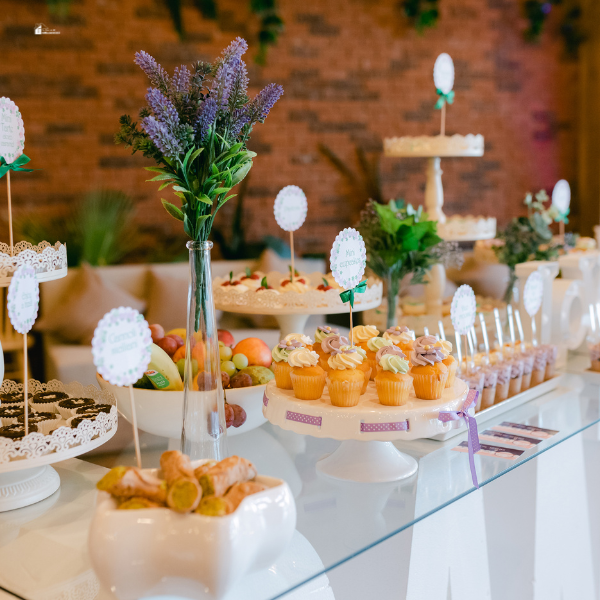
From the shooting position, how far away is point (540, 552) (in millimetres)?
1833

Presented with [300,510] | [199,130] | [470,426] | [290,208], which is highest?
[199,130]

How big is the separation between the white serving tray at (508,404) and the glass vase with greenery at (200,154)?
554 millimetres

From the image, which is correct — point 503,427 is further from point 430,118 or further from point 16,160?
point 430,118

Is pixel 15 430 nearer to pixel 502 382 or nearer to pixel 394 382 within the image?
pixel 394 382

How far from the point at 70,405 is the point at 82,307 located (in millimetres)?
2449

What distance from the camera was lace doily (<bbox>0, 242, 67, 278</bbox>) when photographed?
1.40 metres

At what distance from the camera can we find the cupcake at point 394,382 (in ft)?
4.08

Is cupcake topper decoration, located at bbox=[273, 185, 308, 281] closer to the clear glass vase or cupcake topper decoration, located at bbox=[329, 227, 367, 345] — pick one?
cupcake topper decoration, located at bbox=[329, 227, 367, 345]

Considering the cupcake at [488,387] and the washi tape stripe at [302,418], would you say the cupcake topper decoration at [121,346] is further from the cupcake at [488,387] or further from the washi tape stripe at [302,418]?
the cupcake at [488,387]

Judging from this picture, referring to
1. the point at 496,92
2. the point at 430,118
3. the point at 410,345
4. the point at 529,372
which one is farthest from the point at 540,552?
the point at 496,92

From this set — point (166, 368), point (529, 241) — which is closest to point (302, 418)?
point (166, 368)

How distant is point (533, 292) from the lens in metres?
1.90

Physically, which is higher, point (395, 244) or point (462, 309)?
point (395, 244)

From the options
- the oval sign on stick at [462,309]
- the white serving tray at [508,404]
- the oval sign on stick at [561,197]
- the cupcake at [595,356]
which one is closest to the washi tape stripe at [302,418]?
the white serving tray at [508,404]
